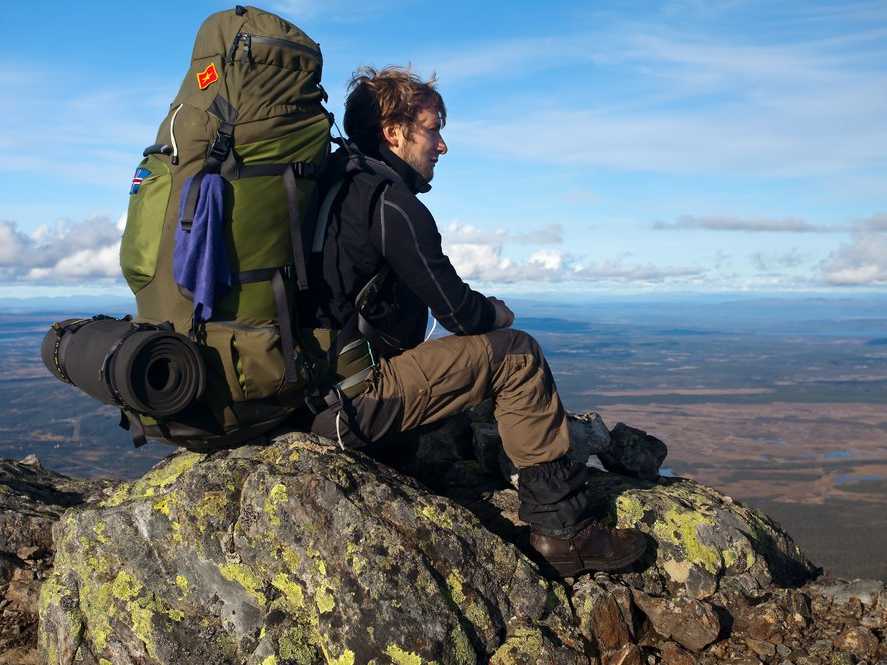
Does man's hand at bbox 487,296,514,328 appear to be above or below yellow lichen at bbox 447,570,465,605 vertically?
above

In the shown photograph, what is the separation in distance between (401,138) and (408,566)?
168 inches

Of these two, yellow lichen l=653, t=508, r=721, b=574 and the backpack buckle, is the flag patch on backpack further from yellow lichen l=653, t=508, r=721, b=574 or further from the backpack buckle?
yellow lichen l=653, t=508, r=721, b=574

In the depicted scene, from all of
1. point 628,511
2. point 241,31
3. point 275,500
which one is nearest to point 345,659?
point 275,500

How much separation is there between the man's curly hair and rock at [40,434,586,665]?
11.2 ft

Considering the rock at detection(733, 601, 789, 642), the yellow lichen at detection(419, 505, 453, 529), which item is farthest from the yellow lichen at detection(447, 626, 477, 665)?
the rock at detection(733, 601, 789, 642)

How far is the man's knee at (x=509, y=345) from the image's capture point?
301 inches

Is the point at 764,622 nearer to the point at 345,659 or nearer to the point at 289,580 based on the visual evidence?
the point at 345,659

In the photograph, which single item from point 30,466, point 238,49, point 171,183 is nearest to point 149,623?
point 171,183

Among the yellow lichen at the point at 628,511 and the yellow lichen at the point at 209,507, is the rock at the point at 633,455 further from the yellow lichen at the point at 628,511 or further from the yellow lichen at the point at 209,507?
the yellow lichen at the point at 209,507

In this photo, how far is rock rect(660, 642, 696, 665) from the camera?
7.09m

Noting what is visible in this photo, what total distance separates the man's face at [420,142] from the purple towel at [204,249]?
85.5 inches

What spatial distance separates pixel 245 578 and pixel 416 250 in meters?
3.29

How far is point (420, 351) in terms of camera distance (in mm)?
7727

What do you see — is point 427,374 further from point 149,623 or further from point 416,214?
point 149,623
